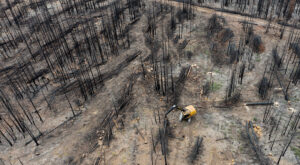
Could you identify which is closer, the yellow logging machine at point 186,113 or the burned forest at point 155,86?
the burned forest at point 155,86

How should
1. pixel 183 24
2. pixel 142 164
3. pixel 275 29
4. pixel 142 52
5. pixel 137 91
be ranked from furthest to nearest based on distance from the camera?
pixel 183 24 → pixel 275 29 → pixel 142 52 → pixel 137 91 → pixel 142 164

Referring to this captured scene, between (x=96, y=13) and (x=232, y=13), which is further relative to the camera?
(x=96, y=13)

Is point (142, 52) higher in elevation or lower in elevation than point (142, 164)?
higher

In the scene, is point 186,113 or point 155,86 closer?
point 186,113

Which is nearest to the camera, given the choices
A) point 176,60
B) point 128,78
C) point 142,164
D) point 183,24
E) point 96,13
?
point 142,164

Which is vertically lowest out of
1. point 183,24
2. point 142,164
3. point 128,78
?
point 142,164

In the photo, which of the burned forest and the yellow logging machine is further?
the yellow logging machine

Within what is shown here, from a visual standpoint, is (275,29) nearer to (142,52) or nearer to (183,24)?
(183,24)

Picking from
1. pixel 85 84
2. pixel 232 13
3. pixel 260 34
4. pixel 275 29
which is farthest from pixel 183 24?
pixel 85 84
